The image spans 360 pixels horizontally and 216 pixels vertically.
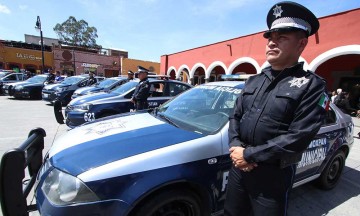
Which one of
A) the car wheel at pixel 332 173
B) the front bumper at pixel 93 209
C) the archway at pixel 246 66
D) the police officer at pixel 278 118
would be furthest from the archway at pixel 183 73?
the front bumper at pixel 93 209

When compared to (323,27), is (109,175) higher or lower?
lower

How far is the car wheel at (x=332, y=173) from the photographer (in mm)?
3448

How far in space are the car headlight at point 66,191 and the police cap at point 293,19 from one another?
5.80ft

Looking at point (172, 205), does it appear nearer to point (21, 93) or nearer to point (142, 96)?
point (142, 96)

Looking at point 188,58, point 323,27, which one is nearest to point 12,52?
point 188,58

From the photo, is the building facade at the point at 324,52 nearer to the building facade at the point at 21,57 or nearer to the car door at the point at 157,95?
the car door at the point at 157,95

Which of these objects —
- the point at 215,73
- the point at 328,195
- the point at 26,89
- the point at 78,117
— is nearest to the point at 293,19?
the point at 328,195

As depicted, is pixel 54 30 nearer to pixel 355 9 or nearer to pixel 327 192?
pixel 355 9

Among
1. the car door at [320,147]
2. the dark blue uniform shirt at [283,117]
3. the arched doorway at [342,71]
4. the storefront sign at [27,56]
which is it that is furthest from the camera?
the storefront sign at [27,56]

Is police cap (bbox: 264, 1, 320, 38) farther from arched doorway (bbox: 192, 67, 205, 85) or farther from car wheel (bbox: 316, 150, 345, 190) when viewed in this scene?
arched doorway (bbox: 192, 67, 205, 85)

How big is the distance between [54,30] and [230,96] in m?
66.9

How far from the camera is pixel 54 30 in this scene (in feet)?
192

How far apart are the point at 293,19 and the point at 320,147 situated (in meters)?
2.07

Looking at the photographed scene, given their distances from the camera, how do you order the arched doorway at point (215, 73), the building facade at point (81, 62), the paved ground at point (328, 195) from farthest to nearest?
the building facade at point (81, 62) < the arched doorway at point (215, 73) < the paved ground at point (328, 195)
